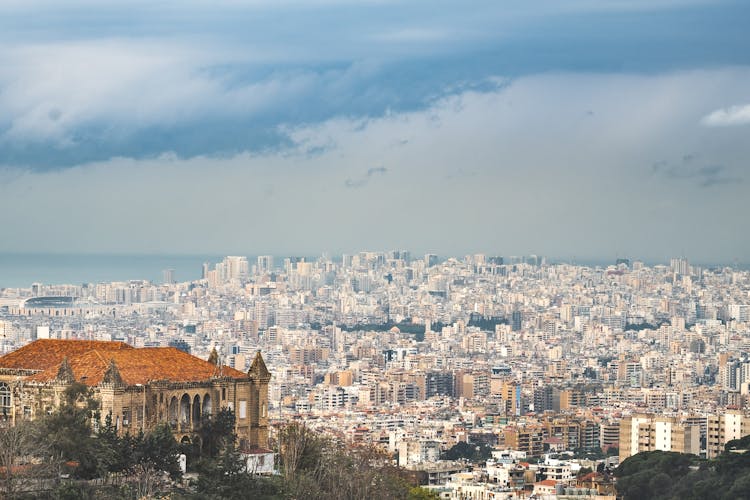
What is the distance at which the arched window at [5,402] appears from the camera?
24906mm

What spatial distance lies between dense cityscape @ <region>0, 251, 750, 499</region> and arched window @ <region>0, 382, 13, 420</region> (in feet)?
75.3

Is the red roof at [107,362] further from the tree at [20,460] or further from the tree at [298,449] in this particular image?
the tree at [20,460]

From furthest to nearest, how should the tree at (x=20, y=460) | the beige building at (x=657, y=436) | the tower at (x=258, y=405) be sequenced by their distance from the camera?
the beige building at (x=657, y=436)
the tower at (x=258, y=405)
the tree at (x=20, y=460)

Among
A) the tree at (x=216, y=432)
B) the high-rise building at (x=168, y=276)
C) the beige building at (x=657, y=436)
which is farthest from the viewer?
the high-rise building at (x=168, y=276)

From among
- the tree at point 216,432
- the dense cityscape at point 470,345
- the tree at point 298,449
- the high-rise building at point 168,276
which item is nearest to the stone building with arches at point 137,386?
the tree at point 216,432

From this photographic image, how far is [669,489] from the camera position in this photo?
43.3 m

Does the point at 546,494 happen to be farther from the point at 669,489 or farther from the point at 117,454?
the point at 117,454

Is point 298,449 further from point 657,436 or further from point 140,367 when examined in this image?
point 657,436

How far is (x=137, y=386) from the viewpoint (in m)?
24.5

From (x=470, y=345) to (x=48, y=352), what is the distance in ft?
353

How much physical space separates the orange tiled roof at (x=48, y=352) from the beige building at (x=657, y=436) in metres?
36.9

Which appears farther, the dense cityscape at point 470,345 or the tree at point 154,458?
the dense cityscape at point 470,345

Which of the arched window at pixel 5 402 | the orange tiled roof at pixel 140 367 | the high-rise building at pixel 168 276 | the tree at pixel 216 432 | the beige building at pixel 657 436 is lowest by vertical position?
the beige building at pixel 657 436

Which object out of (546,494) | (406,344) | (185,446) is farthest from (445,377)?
(185,446)
